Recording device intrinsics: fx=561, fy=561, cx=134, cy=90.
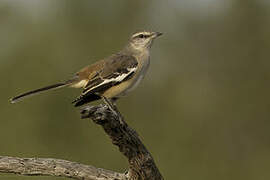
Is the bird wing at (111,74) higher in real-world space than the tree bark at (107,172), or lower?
higher

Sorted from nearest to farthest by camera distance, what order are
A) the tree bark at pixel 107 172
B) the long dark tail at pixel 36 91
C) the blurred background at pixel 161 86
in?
1. the tree bark at pixel 107 172
2. the long dark tail at pixel 36 91
3. the blurred background at pixel 161 86

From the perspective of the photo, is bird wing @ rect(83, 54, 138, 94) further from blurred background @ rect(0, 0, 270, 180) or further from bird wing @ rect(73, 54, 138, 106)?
blurred background @ rect(0, 0, 270, 180)

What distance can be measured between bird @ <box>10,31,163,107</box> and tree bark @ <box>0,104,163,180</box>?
1629 mm

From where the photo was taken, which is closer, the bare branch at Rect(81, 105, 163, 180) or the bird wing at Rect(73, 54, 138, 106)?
the bare branch at Rect(81, 105, 163, 180)

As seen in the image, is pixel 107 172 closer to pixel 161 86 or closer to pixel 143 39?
pixel 143 39

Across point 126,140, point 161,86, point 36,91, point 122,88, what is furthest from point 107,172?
point 161,86

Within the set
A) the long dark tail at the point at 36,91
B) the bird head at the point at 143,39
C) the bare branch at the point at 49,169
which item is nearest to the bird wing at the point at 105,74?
the long dark tail at the point at 36,91

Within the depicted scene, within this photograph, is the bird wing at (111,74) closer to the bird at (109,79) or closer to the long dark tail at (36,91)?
the bird at (109,79)

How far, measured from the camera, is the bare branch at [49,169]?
238 inches

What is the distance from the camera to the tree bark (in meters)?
5.98

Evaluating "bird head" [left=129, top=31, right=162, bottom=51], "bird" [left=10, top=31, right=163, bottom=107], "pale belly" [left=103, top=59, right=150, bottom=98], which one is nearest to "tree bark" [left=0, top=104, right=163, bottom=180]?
"bird" [left=10, top=31, right=163, bottom=107]

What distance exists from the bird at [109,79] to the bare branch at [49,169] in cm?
161

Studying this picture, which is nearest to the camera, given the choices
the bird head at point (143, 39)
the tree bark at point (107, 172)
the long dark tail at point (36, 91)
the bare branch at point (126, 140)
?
the bare branch at point (126, 140)

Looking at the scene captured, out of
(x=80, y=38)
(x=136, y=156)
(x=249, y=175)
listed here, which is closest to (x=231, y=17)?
(x=80, y=38)
